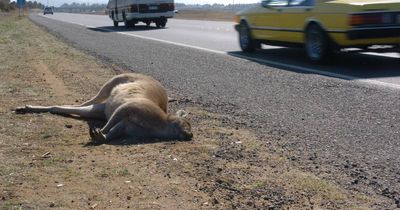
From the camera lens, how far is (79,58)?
55.7ft

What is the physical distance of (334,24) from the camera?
12.7 metres

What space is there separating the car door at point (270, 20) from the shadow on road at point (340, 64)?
559 mm

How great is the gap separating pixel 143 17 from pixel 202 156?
98.0ft

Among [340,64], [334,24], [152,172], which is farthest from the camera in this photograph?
[340,64]

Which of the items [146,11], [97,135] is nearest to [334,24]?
[97,135]

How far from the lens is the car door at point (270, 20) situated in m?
15.1

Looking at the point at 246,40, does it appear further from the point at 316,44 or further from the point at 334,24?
the point at 334,24

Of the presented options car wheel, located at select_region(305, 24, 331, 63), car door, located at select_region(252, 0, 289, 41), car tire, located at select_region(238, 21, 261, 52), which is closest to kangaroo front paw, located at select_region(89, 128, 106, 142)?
car wheel, located at select_region(305, 24, 331, 63)

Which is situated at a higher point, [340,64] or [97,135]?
[97,135]

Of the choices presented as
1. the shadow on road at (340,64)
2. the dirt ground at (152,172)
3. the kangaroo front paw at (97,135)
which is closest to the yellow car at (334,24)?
the shadow on road at (340,64)

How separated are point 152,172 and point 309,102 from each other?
4091mm

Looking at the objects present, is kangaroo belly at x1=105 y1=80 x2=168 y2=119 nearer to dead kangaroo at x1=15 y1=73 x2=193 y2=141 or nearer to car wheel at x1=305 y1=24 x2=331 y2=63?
dead kangaroo at x1=15 y1=73 x2=193 y2=141

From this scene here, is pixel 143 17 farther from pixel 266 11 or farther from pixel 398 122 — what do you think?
pixel 398 122

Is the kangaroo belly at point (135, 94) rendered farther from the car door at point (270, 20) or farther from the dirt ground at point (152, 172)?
the car door at point (270, 20)
